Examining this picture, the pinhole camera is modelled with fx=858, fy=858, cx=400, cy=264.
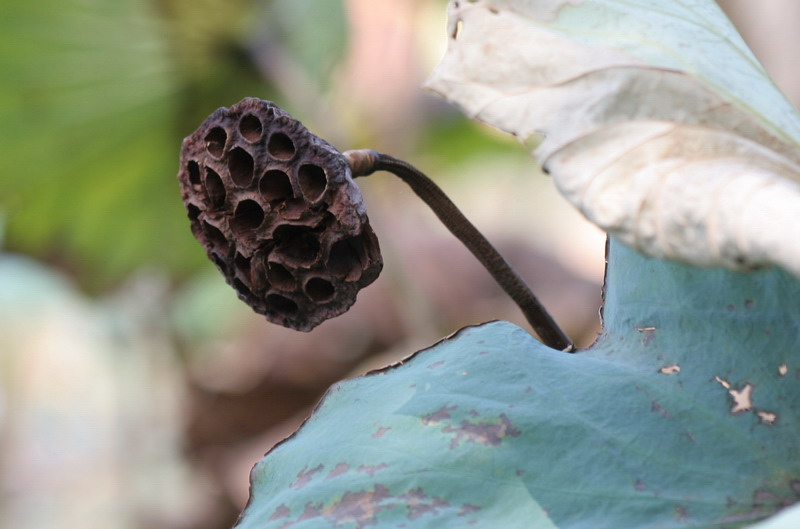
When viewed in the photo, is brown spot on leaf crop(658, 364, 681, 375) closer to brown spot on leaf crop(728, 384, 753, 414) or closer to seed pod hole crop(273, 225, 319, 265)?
brown spot on leaf crop(728, 384, 753, 414)

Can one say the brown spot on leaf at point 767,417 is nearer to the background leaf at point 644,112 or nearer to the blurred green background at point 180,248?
the background leaf at point 644,112

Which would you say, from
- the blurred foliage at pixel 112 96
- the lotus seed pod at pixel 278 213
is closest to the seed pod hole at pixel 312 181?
the lotus seed pod at pixel 278 213

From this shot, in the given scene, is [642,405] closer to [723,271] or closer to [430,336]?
[723,271]

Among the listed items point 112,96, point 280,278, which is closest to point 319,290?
point 280,278

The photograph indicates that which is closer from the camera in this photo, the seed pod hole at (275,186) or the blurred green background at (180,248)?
the seed pod hole at (275,186)

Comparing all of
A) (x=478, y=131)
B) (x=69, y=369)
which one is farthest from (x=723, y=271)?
(x=69, y=369)

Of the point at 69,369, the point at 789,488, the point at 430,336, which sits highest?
the point at 789,488
